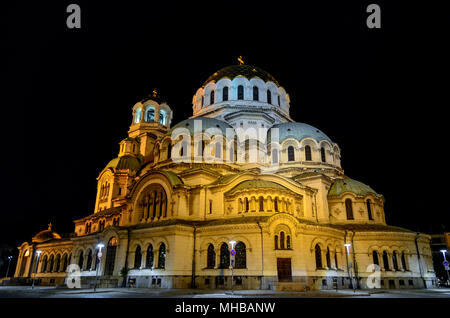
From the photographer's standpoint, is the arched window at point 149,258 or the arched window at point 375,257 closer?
the arched window at point 149,258

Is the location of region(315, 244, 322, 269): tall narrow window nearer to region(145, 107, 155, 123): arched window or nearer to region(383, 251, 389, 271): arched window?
region(383, 251, 389, 271): arched window

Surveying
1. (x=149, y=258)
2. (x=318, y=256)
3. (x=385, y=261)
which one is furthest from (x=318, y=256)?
(x=149, y=258)

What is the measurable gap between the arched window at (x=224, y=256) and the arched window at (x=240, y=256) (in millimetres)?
818

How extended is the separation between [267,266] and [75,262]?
22.5 m

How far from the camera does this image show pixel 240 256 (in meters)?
24.9

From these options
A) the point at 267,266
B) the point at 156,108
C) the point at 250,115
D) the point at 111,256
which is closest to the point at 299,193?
the point at 267,266

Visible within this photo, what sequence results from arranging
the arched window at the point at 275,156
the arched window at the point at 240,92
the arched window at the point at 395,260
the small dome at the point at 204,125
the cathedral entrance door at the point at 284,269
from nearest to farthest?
the cathedral entrance door at the point at 284,269
the arched window at the point at 395,260
the small dome at the point at 204,125
the arched window at the point at 275,156
the arched window at the point at 240,92

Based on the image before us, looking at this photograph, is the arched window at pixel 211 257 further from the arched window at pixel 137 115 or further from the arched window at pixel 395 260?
the arched window at pixel 137 115

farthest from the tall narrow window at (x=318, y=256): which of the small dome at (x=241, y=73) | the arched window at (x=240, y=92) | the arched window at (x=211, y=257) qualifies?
the small dome at (x=241, y=73)

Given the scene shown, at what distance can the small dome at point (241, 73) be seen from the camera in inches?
1773

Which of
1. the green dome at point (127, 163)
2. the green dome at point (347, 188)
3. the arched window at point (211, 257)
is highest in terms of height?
the green dome at point (127, 163)

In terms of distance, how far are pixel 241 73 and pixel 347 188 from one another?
856 inches

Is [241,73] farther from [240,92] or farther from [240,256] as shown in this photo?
[240,256]

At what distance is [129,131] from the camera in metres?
50.4
